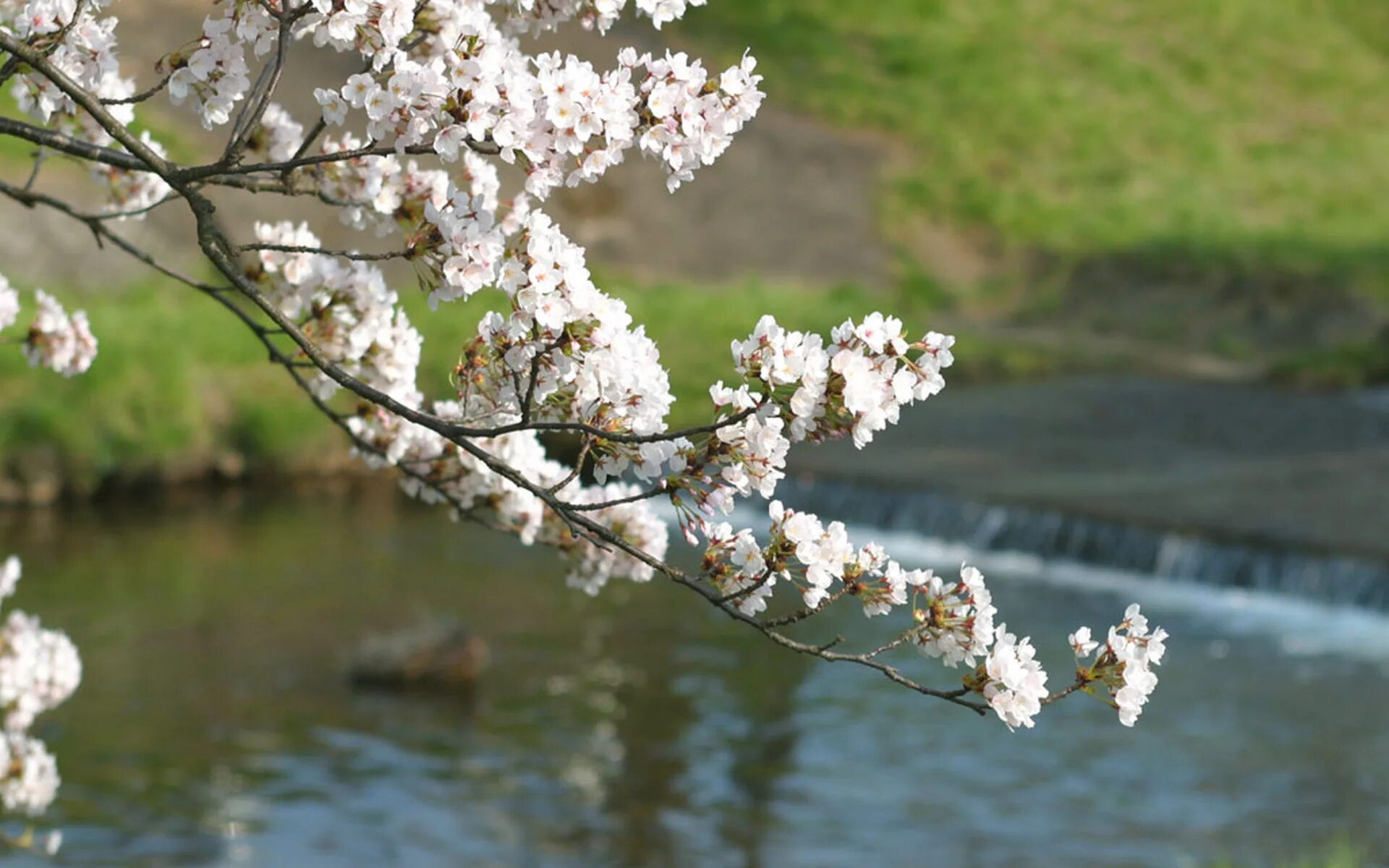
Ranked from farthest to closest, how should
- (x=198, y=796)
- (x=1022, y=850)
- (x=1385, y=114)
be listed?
(x=1385, y=114) < (x=198, y=796) < (x=1022, y=850)

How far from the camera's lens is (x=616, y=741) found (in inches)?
447

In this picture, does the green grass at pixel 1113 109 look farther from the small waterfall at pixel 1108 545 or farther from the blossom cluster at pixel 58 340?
the blossom cluster at pixel 58 340

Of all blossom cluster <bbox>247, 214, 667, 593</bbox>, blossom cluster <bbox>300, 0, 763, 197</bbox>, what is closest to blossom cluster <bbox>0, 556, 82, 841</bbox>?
blossom cluster <bbox>247, 214, 667, 593</bbox>

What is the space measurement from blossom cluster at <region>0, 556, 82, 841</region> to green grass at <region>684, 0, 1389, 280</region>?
2298cm

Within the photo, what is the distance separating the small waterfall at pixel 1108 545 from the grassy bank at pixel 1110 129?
11.2 m

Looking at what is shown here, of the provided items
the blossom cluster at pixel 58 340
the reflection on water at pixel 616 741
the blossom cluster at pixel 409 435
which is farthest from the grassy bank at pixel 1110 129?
the blossom cluster at pixel 58 340

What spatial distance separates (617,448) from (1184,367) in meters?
22.3

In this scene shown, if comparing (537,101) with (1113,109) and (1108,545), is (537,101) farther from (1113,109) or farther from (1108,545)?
(1113,109)

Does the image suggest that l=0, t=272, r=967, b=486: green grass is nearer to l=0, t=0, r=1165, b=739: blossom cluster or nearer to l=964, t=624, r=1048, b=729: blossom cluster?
l=0, t=0, r=1165, b=739: blossom cluster

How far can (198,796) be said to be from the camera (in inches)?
404

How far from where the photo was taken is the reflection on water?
9.74 metres

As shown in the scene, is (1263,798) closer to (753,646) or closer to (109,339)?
(753,646)

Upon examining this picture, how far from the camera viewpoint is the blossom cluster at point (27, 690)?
22.9ft

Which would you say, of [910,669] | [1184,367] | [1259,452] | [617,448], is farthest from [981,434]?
[617,448]
